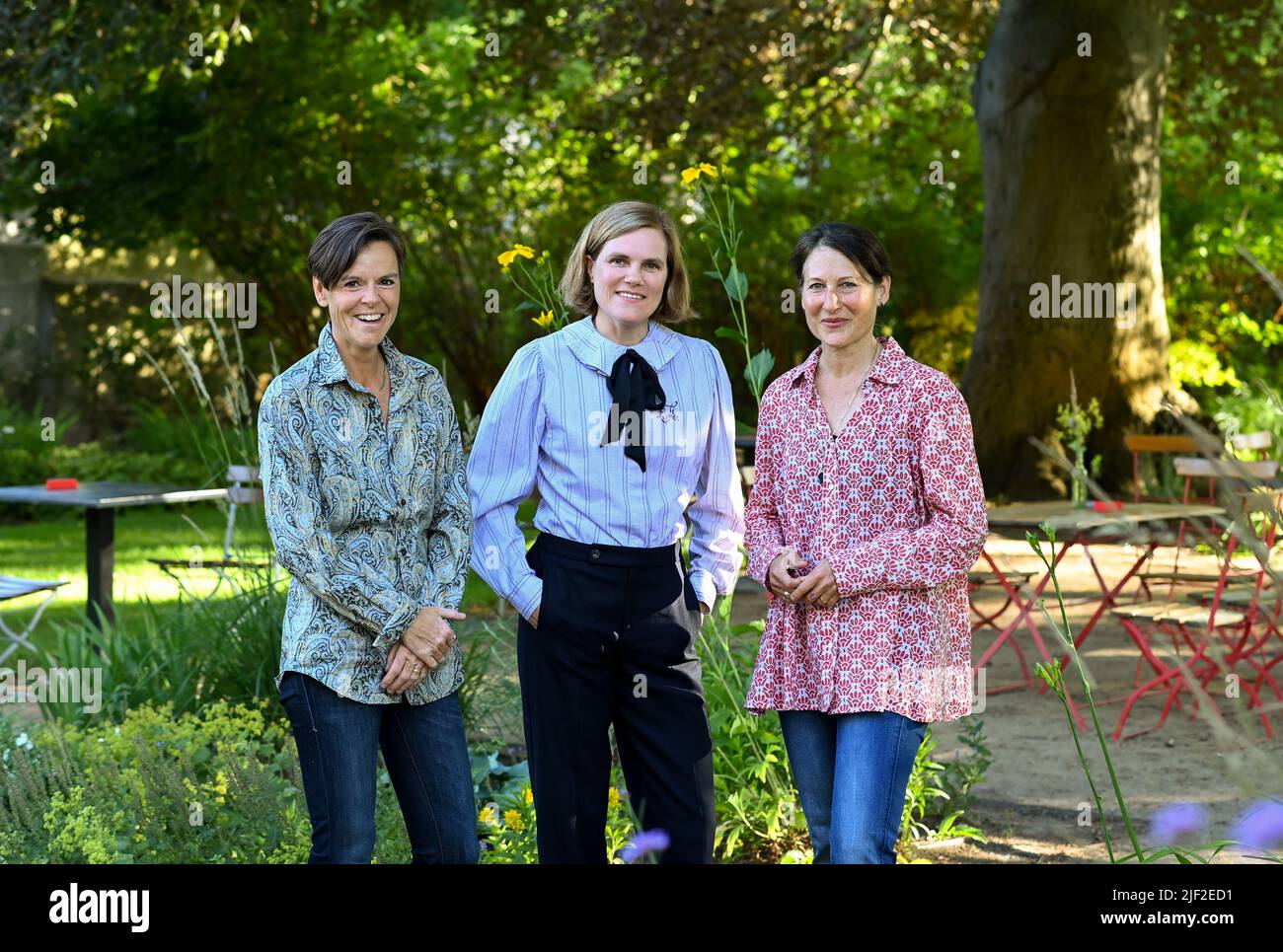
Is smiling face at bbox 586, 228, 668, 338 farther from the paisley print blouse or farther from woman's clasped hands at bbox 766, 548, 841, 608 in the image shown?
woman's clasped hands at bbox 766, 548, 841, 608

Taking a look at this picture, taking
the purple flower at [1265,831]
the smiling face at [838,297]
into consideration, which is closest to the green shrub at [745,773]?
the smiling face at [838,297]

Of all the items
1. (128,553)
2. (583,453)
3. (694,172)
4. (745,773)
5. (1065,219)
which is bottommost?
(745,773)

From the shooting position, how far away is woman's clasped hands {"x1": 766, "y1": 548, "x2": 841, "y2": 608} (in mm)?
A: 3123

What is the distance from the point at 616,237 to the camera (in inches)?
126

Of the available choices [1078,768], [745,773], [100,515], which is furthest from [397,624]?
[100,515]

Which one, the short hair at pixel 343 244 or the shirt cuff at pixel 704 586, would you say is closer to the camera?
the short hair at pixel 343 244

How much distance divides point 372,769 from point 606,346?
38.5 inches

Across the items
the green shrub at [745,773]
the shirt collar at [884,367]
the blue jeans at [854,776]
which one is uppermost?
Answer: the shirt collar at [884,367]

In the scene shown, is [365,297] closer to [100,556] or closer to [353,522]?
[353,522]

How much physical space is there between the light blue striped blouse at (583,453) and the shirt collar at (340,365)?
0.18 m

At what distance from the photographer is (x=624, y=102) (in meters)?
14.7

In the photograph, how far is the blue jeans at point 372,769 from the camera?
117 inches

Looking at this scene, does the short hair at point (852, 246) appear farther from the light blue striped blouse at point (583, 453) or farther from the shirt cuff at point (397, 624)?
the shirt cuff at point (397, 624)

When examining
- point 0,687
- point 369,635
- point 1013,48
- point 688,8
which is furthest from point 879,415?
point 688,8
